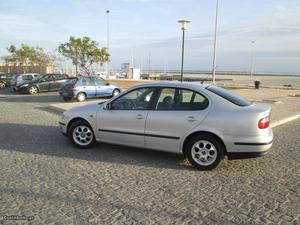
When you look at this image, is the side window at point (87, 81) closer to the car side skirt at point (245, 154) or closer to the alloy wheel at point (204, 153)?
the alloy wheel at point (204, 153)

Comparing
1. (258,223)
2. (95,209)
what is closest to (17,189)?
(95,209)

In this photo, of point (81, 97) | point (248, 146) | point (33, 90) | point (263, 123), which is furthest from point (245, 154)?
point (33, 90)

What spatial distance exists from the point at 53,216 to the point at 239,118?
124 inches

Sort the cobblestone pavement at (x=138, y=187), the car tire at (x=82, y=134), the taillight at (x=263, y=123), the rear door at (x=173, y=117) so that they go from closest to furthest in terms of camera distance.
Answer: the cobblestone pavement at (x=138, y=187) < the taillight at (x=263, y=123) < the rear door at (x=173, y=117) < the car tire at (x=82, y=134)

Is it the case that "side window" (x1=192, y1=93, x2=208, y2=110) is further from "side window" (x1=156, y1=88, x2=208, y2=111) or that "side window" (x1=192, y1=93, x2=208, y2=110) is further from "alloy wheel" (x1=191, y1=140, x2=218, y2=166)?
"alloy wheel" (x1=191, y1=140, x2=218, y2=166)

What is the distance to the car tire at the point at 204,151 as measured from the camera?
4.97 m

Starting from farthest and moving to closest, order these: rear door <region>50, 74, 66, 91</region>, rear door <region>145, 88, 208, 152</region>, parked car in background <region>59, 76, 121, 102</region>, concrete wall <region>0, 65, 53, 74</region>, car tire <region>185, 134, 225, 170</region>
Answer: concrete wall <region>0, 65, 53, 74</region> → rear door <region>50, 74, 66, 91</region> → parked car in background <region>59, 76, 121, 102</region> → rear door <region>145, 88, 208, 152</region> → car tire <region>185, 134, 225, 170</region>

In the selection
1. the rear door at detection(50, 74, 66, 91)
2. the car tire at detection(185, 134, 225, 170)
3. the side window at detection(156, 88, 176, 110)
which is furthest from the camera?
the rear door at detection(50, 74, 66, 91)

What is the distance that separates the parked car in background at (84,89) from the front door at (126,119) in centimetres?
974

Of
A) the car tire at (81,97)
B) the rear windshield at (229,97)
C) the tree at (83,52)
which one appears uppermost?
the tree at (83,52)

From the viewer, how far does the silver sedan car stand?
15.8 feet

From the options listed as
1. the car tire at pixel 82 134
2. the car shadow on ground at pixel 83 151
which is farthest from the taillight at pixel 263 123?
the car tire at pixel 82 134

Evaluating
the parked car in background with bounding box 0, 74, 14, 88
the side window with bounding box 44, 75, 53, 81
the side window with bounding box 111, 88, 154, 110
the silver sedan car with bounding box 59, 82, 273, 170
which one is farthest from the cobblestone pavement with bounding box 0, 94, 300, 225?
the parked car in background with bounding box 0, 74, 14, 88

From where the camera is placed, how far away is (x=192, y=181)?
15.2ft
